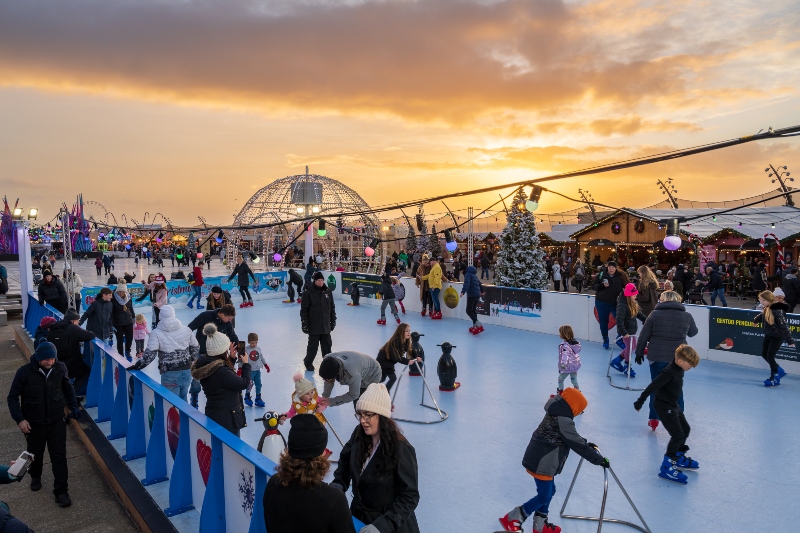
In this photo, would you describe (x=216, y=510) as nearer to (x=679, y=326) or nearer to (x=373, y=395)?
(x=373, y=395)

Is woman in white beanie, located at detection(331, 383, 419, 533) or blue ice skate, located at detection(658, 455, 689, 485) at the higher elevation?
woman in white beanie, located at detection(331, 383, 419, 533)

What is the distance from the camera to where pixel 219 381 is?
4711 mm

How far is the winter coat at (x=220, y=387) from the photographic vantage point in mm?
4703

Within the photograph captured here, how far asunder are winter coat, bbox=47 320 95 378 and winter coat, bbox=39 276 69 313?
5.29 meters

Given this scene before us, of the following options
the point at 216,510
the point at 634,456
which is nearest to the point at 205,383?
the point at 216,510

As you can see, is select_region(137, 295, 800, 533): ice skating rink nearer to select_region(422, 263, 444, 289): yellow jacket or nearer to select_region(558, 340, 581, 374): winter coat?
select_region(558, 340, 581, 374): winter coat

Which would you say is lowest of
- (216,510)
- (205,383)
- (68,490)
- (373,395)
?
(68,490)

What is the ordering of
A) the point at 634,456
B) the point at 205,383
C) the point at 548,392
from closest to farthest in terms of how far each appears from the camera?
the point at 205,383
the point at 634,456
the point at 548,392

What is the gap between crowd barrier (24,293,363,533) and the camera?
341 cm

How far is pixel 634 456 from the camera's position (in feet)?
19.0

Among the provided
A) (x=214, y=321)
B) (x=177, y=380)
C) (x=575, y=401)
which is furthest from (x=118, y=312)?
(x=575, y=401)

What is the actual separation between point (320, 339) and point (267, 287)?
11372mm

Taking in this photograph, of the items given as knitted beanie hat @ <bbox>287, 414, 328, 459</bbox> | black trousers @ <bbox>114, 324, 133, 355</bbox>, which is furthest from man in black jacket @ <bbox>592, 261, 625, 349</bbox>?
knitted beanie hat @ <bbox>287, 414, 328, 459</bbox>

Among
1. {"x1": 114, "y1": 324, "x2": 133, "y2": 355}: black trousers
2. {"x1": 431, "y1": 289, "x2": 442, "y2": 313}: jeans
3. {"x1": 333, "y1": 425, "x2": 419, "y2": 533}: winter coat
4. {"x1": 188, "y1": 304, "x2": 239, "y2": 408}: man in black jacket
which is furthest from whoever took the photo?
{"x1": 431, "y1": 289, "x2": 442, "y2": 313}: jeans
